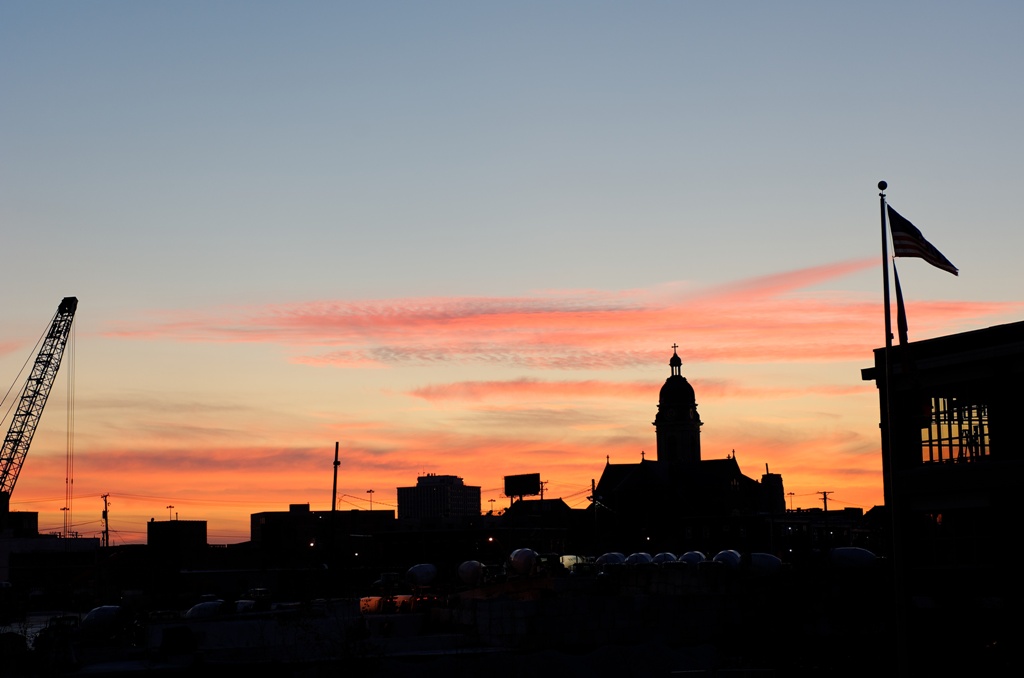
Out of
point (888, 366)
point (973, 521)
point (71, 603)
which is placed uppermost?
point (888, 366)

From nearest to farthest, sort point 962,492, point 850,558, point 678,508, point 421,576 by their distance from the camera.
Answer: point 962,492
point 850,558
point 421,576
point 678,508

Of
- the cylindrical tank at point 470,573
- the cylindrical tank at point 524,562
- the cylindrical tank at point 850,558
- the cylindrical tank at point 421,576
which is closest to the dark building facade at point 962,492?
the cylindrical tank at point 850,558

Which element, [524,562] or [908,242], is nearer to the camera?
[908,242]

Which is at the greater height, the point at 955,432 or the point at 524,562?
the point at 955,432

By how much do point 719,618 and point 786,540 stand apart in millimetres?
102172

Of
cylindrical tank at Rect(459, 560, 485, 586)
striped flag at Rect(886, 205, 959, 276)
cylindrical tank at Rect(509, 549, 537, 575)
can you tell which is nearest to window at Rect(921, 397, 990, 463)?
striped flag at Rect(886, 205, 959, 276)

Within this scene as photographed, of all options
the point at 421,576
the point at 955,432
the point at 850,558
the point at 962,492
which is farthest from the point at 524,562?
the point at 962,492

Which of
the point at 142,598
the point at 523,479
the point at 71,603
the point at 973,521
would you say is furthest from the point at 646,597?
the point at 523,479

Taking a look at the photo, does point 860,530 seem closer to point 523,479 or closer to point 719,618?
point 523,479

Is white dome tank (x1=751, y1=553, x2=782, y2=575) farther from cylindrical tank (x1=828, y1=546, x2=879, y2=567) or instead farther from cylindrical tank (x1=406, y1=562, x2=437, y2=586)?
cylindrical tank (x1=406, y1=562, x2=437, y2=586)

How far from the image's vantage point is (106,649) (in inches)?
2522

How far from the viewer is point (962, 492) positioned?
50.1 m

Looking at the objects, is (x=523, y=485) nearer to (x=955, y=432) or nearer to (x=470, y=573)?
(x=470, y=573)

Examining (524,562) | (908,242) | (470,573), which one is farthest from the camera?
(470,573)
